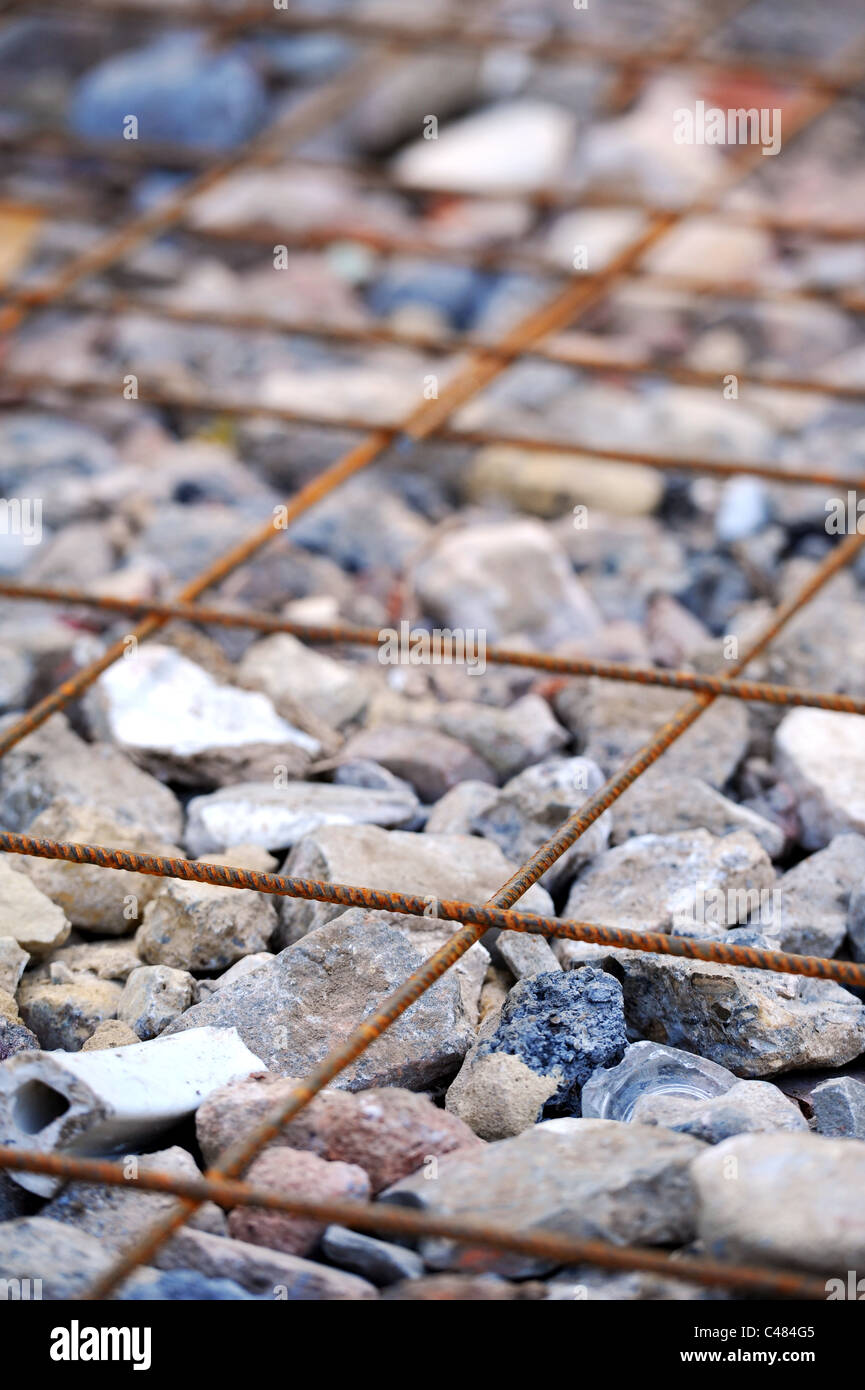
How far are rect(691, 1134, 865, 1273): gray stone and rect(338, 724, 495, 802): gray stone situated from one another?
3.48ft

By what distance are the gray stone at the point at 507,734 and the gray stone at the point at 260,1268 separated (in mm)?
1125

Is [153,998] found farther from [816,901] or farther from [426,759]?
[816,901]

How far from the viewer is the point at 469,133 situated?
547 centimetres

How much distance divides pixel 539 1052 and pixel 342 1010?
0.27 metres

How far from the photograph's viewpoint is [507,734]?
8.71ft

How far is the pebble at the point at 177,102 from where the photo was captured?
549 centimetres

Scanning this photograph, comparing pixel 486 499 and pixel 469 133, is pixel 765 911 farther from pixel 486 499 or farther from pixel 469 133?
pixel 469 133

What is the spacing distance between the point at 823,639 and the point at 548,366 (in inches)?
58.1

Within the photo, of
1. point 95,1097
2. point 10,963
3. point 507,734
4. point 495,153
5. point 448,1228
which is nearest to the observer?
point 448,1228

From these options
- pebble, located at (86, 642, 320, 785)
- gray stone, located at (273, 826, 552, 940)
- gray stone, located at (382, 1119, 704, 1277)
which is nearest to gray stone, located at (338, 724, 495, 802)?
pebble, located at (86, 642, 320, 785)

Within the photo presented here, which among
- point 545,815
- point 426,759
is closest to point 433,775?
point 426,759

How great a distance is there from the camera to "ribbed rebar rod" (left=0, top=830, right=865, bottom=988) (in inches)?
71.7
